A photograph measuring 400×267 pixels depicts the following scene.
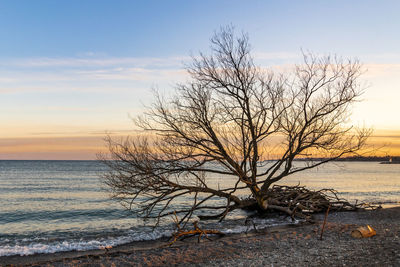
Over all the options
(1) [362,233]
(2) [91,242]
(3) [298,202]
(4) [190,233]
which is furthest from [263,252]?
(3) [298,202]


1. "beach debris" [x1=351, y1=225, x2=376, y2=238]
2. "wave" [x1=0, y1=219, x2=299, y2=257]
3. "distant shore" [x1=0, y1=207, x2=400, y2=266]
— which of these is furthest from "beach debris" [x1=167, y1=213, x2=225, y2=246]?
"beach debris" [x1=351, y1=225, x2=376, y2=238]

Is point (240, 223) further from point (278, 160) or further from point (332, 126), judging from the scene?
point (332, 126)

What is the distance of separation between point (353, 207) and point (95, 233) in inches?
611

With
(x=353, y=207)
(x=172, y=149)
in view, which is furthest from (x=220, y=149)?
(x=353, y=207)

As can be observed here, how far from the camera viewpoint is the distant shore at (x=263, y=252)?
9.70 meters

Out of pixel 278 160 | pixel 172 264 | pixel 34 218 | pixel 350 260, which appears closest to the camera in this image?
pixel 350 260

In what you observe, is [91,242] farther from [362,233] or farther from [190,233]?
[362,233]

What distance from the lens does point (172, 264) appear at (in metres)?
10.4

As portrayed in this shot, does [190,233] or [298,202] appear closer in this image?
[190,233]

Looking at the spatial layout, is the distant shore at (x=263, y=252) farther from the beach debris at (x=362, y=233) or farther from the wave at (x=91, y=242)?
the wave at (x=91, y=242)

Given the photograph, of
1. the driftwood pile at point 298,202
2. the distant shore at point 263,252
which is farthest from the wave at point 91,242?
the driftwood pile at point 298,202

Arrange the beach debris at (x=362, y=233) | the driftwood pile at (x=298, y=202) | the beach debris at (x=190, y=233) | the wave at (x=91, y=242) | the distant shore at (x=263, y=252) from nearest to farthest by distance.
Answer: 1. the distant shore at (x=263, y=252)
2. the beach debris at (x=362, y=233)
3. the beach debris at (x=190, y=233)
4. the wave at (x=91, y=242)
5. the driftwood pile at (x=298, y=202)

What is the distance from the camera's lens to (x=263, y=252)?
11.0m

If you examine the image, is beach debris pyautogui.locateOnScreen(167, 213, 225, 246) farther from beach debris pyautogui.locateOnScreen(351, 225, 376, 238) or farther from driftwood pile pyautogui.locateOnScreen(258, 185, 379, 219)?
beach debris pyautogui.locateOnScreen(351, 225, 376, 238)
